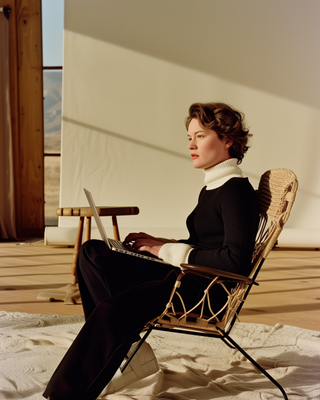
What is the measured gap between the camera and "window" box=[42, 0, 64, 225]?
657cm

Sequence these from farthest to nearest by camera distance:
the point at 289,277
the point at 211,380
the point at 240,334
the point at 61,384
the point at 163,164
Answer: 1. the point at 163,164
2. the point at 289,277
3. the point at 240,334
4. the point at 211,380
5. the point at 61,384

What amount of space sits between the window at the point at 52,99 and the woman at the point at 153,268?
507 centimetres

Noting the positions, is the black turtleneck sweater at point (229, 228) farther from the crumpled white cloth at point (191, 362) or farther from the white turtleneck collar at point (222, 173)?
the crumpled white cloth at point (191, 362)

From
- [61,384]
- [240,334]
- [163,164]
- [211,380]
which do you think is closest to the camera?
[61,384]

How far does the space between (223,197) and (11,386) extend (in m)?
1.08

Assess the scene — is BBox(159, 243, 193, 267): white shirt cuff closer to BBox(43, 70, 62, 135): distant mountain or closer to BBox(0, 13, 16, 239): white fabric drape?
BBox(0, 13, 16, 239): white fabric drape

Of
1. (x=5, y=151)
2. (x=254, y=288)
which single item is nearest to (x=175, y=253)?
(x=254, y=288)

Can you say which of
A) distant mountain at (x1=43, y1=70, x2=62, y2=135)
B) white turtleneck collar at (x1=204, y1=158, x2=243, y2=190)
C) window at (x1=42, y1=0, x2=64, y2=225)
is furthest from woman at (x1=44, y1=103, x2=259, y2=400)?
distant mountain at (x1=43, y1=70, x2=62, y2=135)

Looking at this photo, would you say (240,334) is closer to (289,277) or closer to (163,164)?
(289,277)

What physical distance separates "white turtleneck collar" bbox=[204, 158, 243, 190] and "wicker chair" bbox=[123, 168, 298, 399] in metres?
0.21

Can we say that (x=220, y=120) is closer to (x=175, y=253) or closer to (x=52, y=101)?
(x=175, y=253)

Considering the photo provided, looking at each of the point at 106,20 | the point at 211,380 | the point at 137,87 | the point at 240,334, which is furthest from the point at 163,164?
the point at 211,380

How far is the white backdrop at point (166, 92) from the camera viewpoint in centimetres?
615

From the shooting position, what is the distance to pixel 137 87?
6.18 m
